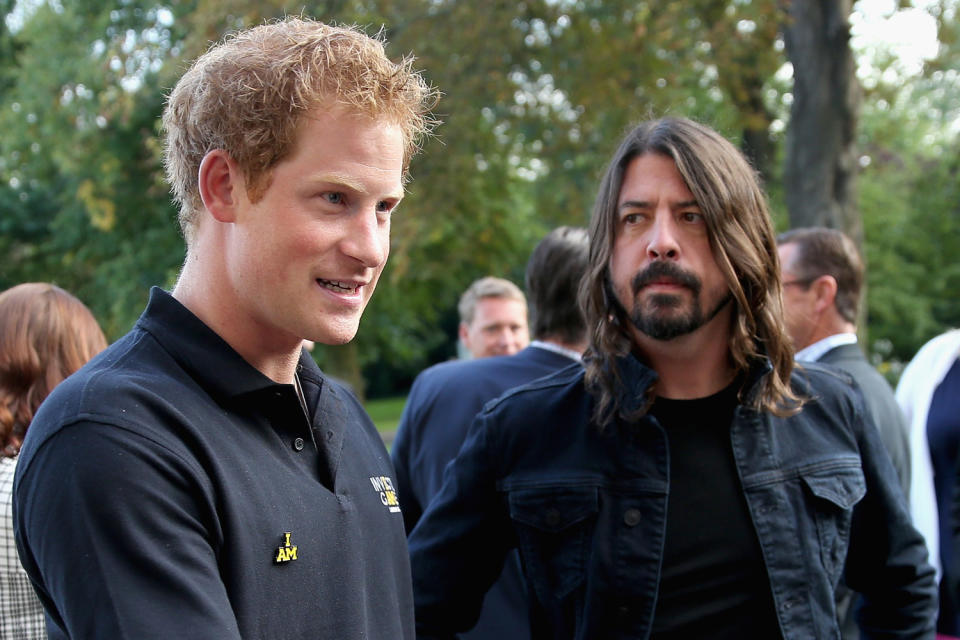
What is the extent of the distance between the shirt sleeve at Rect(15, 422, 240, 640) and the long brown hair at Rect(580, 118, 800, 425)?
4.28 feet

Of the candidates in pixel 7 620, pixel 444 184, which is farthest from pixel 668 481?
pixel 444 184

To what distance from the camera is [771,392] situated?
2488mm

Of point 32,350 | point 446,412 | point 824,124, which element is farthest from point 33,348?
point 824,124

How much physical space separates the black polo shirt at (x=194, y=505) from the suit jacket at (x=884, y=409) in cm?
261

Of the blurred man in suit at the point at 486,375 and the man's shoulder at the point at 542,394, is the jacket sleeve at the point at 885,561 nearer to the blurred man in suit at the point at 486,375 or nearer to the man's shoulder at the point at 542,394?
the man's shoulder at the point at 542,394

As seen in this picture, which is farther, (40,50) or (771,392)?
(40,50)

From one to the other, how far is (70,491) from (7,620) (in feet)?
5.30

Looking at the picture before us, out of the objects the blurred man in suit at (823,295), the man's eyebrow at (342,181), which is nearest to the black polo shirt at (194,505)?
the man's eyebrow at (342,181)

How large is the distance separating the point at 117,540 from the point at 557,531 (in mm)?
1307

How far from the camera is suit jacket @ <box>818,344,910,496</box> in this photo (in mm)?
3801

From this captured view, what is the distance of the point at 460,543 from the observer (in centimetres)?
246

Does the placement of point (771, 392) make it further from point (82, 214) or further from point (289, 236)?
point (82, 214)

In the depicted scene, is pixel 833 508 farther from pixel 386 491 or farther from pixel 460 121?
pixel 460 121

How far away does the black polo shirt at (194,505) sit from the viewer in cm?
131
